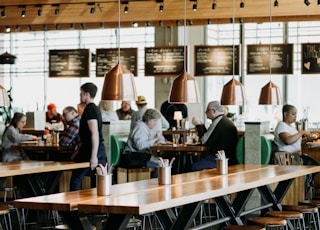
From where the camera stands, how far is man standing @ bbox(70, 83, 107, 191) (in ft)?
26.8

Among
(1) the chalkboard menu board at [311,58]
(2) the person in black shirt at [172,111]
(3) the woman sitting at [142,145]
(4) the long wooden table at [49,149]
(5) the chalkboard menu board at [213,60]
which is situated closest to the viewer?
(3) the woman sitting at [142,145]

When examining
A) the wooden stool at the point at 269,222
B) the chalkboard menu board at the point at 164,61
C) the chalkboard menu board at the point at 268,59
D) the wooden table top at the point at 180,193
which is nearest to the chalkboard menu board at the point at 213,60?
the chalkboard menu board at the point at 164,61

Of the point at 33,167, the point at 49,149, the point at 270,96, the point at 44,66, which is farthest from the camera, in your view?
the point at 44,66

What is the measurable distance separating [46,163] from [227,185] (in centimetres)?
291

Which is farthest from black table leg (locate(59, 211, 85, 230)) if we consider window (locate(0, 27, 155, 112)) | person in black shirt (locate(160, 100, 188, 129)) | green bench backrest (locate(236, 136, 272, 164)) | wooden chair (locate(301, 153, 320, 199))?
window (locate(0, 27, 155, 112))

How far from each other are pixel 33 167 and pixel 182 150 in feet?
9.30

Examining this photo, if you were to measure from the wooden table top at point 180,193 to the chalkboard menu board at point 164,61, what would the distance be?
6.79 metres

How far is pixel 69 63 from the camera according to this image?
1501 cm

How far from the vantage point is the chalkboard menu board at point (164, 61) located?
14141 mm

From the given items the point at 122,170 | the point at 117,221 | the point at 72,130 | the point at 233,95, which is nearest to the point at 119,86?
the point at 117,221

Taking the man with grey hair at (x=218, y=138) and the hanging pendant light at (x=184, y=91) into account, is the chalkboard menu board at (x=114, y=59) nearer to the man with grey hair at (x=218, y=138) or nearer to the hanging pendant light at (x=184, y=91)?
the man with grey hair at (x=218, y=138)

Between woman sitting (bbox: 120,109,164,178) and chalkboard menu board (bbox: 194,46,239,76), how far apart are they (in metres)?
3.68

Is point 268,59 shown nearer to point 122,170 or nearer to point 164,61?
point 164,61

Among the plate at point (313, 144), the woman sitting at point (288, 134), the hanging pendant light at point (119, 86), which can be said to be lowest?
the plate at point (313, 144)
